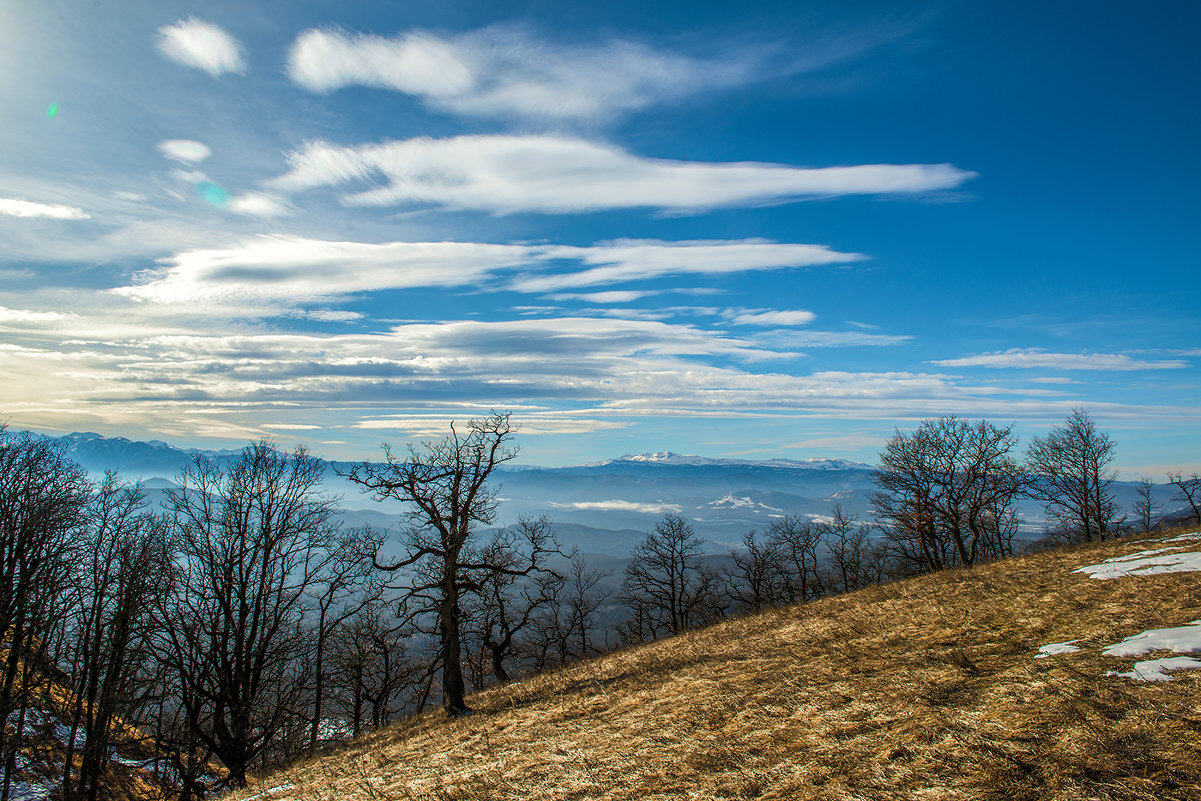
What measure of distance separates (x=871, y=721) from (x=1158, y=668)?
3.98 meters

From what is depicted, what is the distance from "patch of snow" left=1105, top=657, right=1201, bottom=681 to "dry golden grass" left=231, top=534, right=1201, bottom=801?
7.8 inches

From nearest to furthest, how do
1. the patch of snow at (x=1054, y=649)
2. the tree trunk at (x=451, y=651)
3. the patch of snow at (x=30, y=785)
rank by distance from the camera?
the patch of snow at (x=1054, y=649) → the tree trunk at (x=451, y=651) → the patch of snow at (x=30, y=785)

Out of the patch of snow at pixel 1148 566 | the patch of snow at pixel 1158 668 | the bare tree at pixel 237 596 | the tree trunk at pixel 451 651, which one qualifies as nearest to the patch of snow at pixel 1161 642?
the patch of snow at pixel 1158 668

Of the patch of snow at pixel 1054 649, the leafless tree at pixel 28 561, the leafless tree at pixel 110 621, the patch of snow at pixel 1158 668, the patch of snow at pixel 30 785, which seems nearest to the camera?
the patch of snow at pixel 1158 668

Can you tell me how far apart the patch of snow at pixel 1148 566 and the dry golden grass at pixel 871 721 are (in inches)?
25.8

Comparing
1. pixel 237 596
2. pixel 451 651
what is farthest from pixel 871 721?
pixel 237 596

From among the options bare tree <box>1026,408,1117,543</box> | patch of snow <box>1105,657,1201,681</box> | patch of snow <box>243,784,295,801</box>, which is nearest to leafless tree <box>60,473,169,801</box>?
patch of snow <box>243,784,295,801</box>

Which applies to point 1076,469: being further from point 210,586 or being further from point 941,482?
point 210,586

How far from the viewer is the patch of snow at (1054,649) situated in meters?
9.55

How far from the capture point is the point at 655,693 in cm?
1359

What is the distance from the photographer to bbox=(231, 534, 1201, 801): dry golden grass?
6.23 metres

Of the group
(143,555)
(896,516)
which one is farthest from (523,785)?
(896,516)

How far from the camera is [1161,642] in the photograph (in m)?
8.82

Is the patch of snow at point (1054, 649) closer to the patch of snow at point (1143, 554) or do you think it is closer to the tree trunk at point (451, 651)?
the patch of snow at point (1143, 554)
